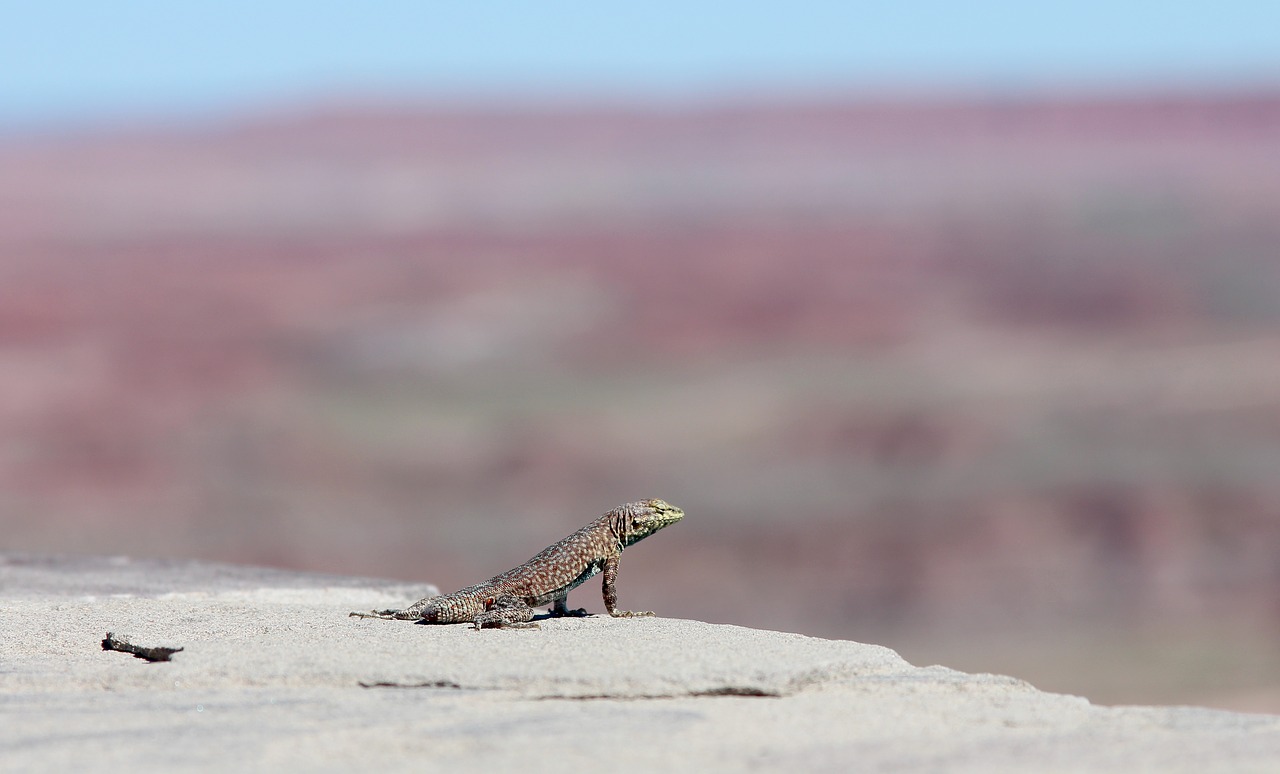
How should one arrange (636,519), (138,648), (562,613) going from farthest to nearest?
(636,519), (562,613), (138,648)

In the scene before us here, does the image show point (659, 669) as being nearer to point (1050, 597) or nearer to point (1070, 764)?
point (1070, 764)

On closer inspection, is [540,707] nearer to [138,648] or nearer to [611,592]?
[138,648]

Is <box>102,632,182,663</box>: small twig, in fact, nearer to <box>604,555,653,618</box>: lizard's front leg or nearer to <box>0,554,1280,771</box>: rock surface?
<box>0,554,1280,771</box>: rock surface

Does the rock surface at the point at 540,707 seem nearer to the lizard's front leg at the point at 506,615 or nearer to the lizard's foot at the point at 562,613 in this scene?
the lizard's front leg at the point at 506,615

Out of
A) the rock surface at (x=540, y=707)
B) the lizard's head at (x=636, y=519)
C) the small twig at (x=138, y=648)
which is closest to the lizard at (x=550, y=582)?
the lizard's head at (x=636, y=519)

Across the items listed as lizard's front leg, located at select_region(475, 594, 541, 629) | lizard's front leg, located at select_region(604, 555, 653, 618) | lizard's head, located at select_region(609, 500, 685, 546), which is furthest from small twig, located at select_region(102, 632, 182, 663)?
lizard's head, located at select_region(609, 500, 685, 546)

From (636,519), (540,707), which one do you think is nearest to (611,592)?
(636,519)
